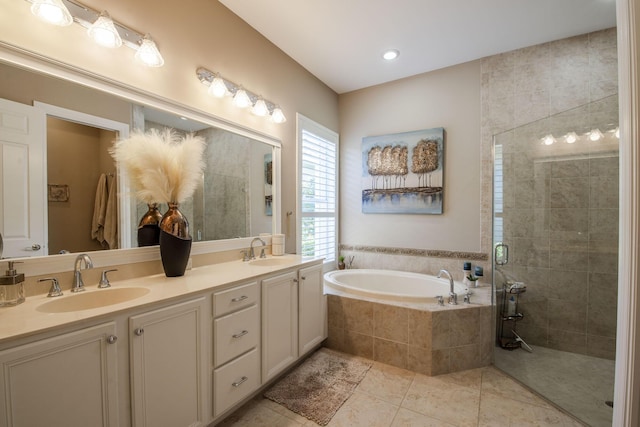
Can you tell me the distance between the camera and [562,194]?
2168 mm

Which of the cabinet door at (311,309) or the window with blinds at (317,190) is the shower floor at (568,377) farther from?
the window with blinds at (317,190)

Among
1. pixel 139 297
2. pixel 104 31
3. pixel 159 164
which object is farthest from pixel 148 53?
pixel 139 297

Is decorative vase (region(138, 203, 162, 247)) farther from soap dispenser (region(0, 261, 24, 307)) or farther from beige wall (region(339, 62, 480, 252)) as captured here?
beige wall (region(339, 62, 480, 252))

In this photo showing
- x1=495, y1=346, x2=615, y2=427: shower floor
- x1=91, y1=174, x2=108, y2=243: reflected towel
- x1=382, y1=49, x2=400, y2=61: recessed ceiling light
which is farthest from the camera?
x1=382, y1=49, x2=400, y2=61: recessed ceiling light

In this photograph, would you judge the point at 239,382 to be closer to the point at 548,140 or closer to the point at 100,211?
the point at 100,211

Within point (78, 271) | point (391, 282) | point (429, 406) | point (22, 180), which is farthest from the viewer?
point (391, 282)

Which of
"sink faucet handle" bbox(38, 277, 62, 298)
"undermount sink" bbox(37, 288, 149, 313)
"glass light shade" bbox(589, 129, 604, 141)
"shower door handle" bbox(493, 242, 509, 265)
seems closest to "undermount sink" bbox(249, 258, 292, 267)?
"undermount sink" bbox(37, 288, 149, 313)

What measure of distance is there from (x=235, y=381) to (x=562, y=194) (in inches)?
110

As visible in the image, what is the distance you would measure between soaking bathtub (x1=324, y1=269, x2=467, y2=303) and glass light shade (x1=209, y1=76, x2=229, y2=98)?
6.41ft

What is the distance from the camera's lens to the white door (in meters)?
1.10

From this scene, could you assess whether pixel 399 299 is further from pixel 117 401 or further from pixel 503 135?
pixel 117 401

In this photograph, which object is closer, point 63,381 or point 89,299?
point 63,381

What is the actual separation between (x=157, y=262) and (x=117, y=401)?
2.52 feet

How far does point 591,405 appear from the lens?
1641mm
